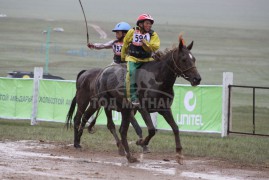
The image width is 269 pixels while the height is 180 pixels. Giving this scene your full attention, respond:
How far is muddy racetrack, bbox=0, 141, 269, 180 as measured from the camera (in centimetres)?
1019

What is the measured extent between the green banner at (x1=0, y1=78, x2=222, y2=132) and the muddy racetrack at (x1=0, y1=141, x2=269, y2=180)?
436 centimetres

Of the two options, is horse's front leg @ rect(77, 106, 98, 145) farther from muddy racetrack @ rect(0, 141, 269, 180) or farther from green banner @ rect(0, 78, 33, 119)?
green banner @ rect(0, 78, 33, 119)

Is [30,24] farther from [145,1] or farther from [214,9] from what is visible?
[214,9]

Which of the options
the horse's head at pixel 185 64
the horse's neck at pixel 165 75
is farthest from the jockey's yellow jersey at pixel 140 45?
the horse's head at pixel 185 64

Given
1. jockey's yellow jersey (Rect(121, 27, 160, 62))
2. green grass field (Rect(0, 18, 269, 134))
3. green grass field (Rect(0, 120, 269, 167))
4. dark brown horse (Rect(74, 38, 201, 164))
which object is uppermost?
green grass field (Rect(0, 18, 269, 134))

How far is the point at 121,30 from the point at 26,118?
6938 mm

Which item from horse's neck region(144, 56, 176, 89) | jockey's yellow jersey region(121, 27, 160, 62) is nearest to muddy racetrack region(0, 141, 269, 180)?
horse's neck region(144, 56, 176, 89)

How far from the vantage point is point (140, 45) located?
39.1 feet

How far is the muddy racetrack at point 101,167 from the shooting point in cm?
1019

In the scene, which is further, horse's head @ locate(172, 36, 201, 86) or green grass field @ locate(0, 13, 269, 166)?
green grass field @ locate(0, 13, 269, 166)

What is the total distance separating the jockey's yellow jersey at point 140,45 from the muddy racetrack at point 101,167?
1.85 m

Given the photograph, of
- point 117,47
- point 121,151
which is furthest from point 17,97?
point 121,151

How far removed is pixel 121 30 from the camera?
44.0ft

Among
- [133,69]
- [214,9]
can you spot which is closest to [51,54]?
[214,9]
